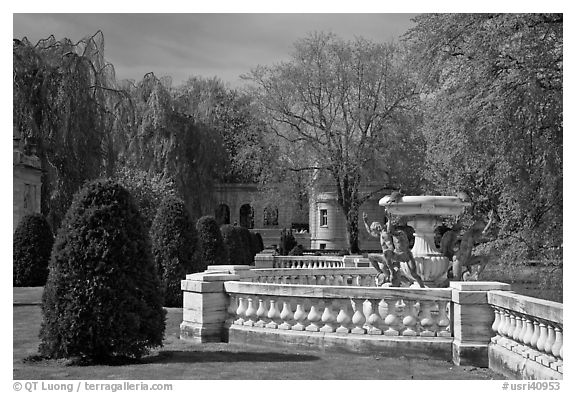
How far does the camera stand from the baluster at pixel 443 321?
29.5 ft

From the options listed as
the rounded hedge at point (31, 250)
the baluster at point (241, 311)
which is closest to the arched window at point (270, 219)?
the rounded hedge at point (31, 250)

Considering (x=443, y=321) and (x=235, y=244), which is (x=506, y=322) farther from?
Result: (x=235, y=244)

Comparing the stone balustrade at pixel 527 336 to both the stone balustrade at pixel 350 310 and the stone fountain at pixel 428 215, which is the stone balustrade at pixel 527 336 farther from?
the stone fountain at pixel 428 215

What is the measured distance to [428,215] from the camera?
12945 millimetres

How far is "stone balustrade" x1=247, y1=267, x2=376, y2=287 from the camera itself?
14188mm

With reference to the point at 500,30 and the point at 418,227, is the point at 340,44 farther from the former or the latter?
the point at 418,227

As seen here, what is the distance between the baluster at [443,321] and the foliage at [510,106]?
22.6 ft

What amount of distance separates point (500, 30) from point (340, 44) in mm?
21441

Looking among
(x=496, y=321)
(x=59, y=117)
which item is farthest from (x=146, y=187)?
(x=496, y=321)

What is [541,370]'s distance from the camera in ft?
23.0

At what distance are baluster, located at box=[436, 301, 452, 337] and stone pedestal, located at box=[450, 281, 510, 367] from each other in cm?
24

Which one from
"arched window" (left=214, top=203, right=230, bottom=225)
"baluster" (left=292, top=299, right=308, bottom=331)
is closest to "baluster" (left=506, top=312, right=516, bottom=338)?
"baluster" (left=292, top=299, right=308, bottom=331)

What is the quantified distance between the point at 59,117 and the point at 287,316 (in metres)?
19.6

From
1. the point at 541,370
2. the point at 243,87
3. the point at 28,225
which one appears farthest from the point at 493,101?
the point at 243,87
